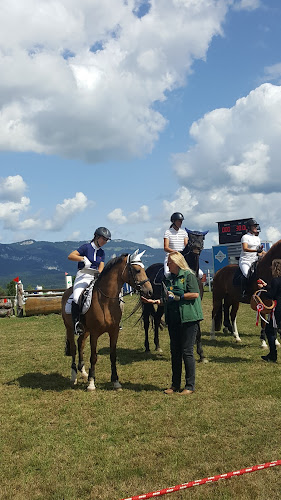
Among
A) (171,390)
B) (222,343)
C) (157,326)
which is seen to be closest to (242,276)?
(222,343)

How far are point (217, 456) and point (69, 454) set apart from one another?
5.99 feet

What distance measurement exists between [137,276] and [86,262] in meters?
1.24

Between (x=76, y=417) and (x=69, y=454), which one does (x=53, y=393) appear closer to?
(x=76, y=417)

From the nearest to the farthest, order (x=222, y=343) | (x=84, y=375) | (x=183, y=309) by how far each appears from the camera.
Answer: (x=183, y=309) < (x=84, y=375) < (x=222, y=343)

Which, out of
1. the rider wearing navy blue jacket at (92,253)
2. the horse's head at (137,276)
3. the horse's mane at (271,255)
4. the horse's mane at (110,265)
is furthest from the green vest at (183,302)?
the horse's mane at (271,255)

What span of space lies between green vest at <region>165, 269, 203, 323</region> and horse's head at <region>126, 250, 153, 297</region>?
414 millimetres

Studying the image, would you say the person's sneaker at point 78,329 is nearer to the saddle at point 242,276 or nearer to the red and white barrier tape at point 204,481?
the red and white barrier tape at point 204,481

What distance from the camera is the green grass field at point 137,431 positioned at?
4238 millimetres

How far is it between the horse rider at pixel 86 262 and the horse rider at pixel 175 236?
2104 mm

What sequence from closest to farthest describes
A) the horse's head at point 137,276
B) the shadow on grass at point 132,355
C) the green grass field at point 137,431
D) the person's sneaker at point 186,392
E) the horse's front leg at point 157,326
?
the green grass field at point 137,431
the person's sneaker at point 186,392
the horse's head at point 137,276
the shadow on grass at point 132,355
the horse's front leg at point 157,326

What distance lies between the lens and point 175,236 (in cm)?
988

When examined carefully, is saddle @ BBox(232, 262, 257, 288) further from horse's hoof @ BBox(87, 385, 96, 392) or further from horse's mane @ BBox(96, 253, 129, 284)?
horse's hoof @ BBox(87, 385, 96, 392)

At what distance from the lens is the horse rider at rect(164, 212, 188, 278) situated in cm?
981

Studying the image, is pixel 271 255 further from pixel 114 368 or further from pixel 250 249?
pixel 114 368
